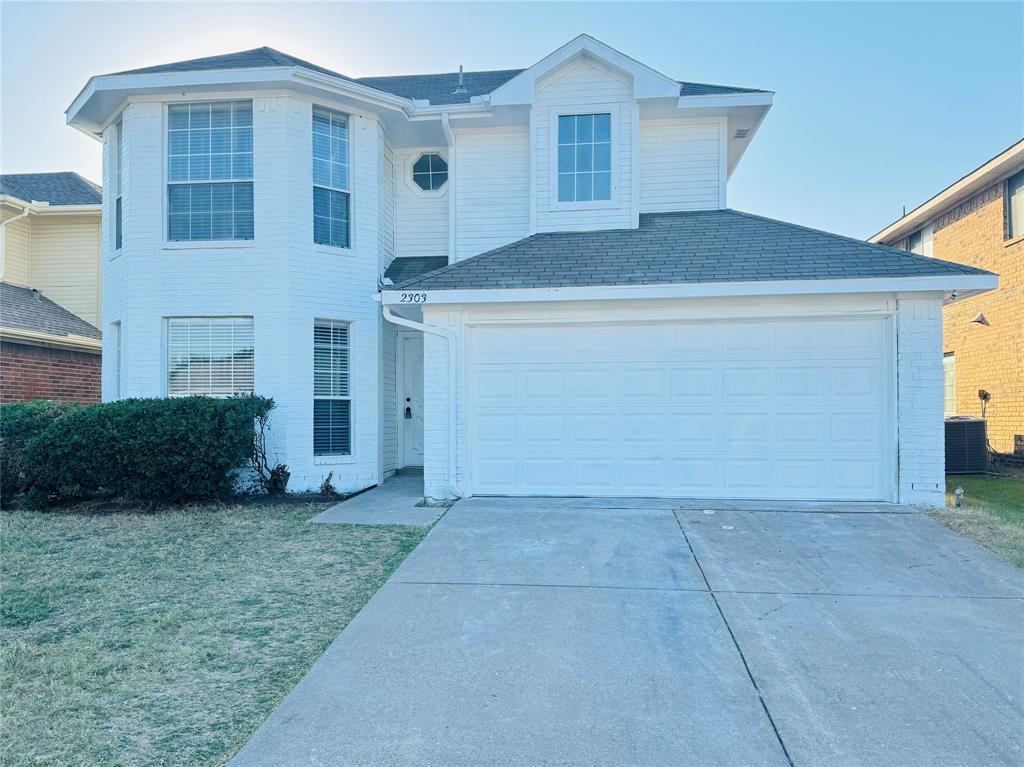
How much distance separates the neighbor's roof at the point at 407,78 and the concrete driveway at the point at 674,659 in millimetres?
7202

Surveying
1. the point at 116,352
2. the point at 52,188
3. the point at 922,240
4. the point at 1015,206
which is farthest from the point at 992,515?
the point at 52,188

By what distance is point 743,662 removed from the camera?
368 centimetres

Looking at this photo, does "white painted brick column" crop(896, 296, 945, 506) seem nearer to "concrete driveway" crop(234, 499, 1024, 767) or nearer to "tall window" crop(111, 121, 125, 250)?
"concrete driveway" crop(234, 499, 1024, 767)

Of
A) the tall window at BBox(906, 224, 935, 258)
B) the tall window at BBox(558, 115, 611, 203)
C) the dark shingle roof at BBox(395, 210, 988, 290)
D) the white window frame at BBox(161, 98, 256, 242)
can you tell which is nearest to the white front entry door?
the dark shingle roof at BBox(395, 210, 988, 290)

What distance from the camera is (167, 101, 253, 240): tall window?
8992 millimetres

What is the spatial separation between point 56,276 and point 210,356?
24.2 feet

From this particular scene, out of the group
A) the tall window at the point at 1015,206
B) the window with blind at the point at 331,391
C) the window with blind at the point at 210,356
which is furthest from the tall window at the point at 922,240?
the window with blind at the point at 210,356

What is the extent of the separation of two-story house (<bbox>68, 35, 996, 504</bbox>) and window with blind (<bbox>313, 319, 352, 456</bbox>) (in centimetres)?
3

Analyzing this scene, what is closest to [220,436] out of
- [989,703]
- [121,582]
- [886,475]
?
[121,582]

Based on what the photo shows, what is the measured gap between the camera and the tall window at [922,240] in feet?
47.0

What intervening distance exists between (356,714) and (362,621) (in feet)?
3.73

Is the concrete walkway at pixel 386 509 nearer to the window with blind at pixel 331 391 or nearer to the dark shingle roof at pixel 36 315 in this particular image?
the window with blind at pixel 331 391

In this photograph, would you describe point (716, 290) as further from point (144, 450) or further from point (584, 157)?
point (144, 450)

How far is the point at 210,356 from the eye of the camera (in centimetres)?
906
